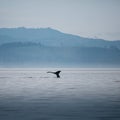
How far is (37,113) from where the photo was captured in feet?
74.4

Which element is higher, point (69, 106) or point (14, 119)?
point (69, 106)

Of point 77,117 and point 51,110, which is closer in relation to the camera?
point 77,117

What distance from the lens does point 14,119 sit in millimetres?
20375

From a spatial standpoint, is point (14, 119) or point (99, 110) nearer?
point (14, 119)

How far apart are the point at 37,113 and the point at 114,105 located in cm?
655

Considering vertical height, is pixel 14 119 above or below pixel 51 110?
below

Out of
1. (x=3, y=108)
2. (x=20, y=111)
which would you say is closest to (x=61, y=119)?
(x=20, y=111)

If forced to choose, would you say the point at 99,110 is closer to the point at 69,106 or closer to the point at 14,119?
the point at 69,106

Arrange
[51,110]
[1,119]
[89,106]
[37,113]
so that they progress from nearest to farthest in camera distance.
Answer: [1,119] → [37,113] → [51,110] → [89,106]

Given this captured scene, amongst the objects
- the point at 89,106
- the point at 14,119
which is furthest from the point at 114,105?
the point at 14,119

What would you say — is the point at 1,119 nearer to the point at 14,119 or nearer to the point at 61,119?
the point at 14,119

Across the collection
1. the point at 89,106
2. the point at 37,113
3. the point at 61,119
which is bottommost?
the point at 61,119

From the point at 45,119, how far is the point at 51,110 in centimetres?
377

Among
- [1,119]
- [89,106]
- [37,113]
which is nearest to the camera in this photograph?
[1,119]
